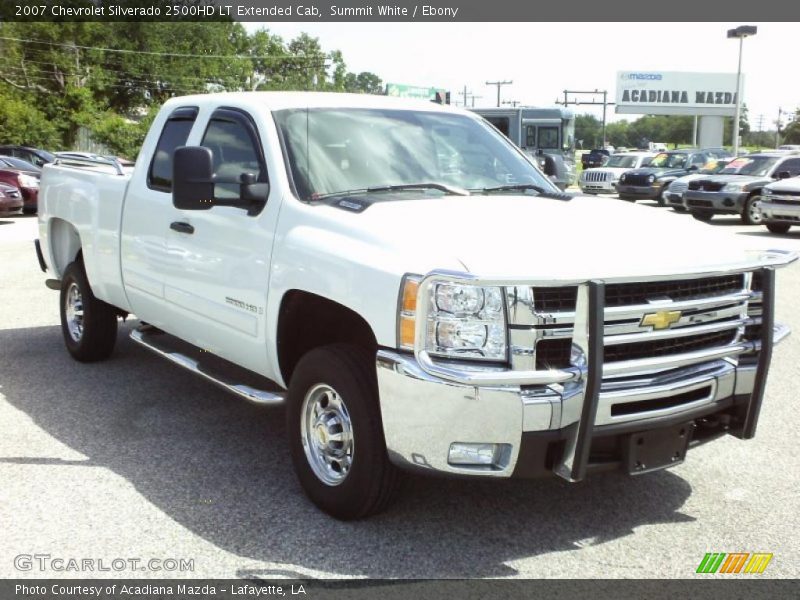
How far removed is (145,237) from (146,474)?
5.65ft

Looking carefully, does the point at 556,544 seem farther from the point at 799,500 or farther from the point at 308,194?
the point at 308,194

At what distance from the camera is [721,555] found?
3.89 meters

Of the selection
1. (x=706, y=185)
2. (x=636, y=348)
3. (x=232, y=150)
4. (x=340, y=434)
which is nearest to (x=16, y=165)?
(x=706, y=185)

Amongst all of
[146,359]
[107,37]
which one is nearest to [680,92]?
[107,37]

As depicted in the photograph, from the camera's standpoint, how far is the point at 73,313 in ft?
24.1

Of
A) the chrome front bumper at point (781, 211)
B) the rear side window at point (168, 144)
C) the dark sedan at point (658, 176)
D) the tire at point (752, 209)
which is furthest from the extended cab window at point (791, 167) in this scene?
the rear side window at point (168, 144)

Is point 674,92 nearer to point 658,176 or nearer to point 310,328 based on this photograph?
point 658,176

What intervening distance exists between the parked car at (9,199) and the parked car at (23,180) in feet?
2.39

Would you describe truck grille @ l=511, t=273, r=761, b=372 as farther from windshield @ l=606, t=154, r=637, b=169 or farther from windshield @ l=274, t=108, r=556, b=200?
windshield @ l=606, t=154, r=637, b=169

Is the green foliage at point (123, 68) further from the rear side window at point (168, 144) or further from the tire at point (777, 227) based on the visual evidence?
the rear side window at point (168, 144)

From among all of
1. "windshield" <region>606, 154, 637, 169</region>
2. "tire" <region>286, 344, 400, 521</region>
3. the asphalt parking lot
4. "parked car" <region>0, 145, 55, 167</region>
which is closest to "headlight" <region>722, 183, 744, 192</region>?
"windshield" <region>606, 154, 637, 169</region>

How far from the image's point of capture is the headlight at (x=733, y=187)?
20.5 meters

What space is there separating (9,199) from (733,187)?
54.0 feet

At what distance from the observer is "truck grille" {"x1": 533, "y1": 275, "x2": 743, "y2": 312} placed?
11.8 ft
